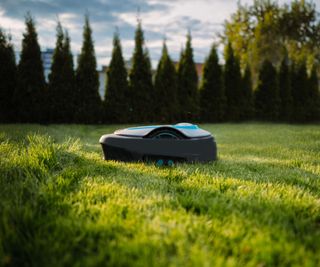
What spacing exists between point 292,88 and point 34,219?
53.2 ft

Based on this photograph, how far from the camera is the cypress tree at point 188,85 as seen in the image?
42.1 feet

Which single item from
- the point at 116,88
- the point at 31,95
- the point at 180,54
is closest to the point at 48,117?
the point at 31,95

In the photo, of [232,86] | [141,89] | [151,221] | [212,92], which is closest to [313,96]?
[232,86]

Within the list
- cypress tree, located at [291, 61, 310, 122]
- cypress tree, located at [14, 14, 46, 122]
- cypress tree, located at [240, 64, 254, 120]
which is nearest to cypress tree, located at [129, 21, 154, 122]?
cypress tree, located at [14, 14, 46, 122]

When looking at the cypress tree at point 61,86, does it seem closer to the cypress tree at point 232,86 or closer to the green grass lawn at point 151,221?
the cypress tree at point 232,86

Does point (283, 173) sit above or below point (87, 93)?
below

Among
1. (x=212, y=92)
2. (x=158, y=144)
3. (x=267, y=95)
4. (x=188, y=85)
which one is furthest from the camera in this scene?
(x=267, y=95)

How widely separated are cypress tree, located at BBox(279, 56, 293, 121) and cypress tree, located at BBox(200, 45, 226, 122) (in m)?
3.78

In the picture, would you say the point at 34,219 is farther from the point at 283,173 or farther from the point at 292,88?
the point at 292,88

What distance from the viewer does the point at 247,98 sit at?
14031 millimetres

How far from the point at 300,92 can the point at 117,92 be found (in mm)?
9859

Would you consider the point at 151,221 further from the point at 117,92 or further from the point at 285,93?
the point at 285,93

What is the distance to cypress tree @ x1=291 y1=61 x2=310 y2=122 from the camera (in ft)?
50.2

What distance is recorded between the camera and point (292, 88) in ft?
50.8
